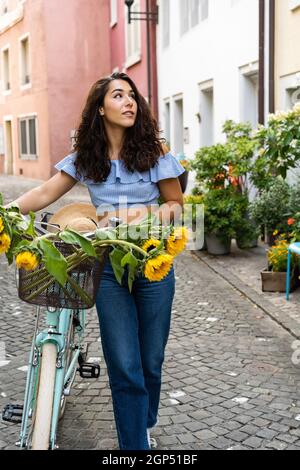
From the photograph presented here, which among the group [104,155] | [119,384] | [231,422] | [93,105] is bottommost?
[231,422]

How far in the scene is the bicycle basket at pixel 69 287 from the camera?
2.33m

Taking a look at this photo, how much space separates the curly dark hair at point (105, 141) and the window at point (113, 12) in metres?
Result: 18.4

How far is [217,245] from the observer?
348 inches

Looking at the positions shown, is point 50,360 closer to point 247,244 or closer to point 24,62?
point 247,244

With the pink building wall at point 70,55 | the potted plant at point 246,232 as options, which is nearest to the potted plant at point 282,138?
the potted plant at point 246,232

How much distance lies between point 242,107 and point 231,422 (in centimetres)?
742

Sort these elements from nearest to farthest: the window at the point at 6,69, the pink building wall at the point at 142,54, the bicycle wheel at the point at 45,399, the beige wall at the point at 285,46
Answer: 1. the bicycle wheel at the point at 45,399
2. the beige wall at the point at 285,46
3. the pink building wall at the point at 142,54
4. the window at the point at 6,69

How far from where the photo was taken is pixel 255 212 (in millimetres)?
7461

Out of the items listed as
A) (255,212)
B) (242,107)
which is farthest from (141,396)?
(242,107)

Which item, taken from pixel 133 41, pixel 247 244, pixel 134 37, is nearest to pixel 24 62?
pixel 133 41

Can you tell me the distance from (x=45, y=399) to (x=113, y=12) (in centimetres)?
1982

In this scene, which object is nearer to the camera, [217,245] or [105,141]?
[105,141]

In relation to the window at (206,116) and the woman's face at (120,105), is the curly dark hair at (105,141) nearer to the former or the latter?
the woman's face at (120,105)

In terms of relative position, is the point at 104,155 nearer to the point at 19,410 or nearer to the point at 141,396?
the point at 141,396
